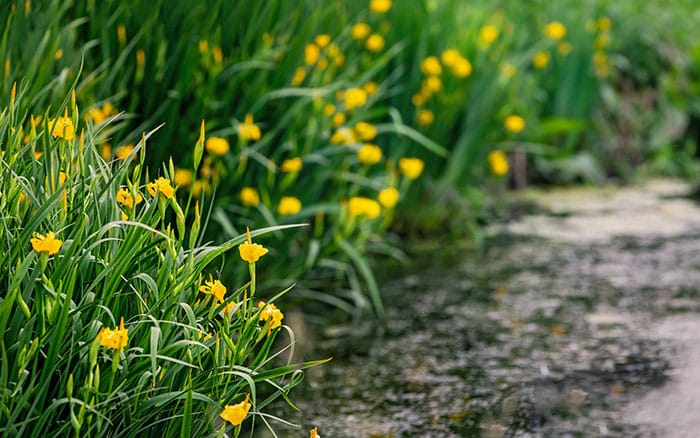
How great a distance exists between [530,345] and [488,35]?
1762 mm

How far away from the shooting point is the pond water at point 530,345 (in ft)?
8.04

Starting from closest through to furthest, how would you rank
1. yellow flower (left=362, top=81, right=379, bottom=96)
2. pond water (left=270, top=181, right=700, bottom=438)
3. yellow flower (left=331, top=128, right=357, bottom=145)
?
pond water (left=270, top=181, right=700, bottom=438) → yellow flower (left=331, top=128, right=357, bottom=145) → yellow flower (left=362, top=81, right=379, bottom=96)

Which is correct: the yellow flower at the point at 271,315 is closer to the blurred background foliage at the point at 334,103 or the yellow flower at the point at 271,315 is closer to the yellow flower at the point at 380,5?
the blurred background foliage at the point at 334,103

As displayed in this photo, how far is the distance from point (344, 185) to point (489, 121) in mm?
1014

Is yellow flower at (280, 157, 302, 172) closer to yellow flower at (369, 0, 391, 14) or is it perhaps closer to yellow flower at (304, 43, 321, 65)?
yellow flower at (304, 43, 321, 65)

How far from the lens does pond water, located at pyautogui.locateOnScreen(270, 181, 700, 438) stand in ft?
8.04

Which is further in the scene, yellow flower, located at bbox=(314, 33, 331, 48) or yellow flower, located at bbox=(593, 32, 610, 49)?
yellow flower, located at bbox=(593, 32, 610, 49)

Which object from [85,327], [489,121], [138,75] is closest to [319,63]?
[138,75]

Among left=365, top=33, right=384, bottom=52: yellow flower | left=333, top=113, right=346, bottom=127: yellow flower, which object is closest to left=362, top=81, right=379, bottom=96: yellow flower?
left=365, top=33, right=384, bottom=52: yellow flower

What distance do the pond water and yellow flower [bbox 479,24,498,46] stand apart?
2.70 feet

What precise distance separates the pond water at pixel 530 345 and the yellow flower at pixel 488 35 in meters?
0.82

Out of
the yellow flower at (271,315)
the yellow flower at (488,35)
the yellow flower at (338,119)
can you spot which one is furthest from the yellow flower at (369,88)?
the yellow flower at (271,315)

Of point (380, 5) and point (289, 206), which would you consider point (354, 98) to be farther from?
point (380, 5)

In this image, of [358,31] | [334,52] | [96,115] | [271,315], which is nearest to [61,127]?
[271,315]
